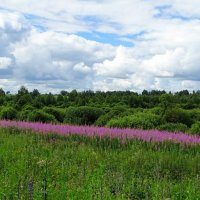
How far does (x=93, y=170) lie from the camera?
8.45 meters

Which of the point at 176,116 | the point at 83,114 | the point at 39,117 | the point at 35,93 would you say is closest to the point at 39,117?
the point at 39,117

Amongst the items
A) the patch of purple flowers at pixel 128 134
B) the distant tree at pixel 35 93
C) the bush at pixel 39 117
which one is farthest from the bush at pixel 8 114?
the distant tree at pixel 35 93

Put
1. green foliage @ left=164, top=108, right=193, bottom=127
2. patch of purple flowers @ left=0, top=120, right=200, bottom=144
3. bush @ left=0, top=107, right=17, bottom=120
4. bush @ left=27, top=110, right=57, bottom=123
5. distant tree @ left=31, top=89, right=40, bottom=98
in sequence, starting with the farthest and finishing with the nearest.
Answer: distant tree @ left=31, top=89, right=40, bottom=98, bush @ left=0, top=107, right=17, bottom=120, bush @ left=27, top=110, right=57, bottom=123, green foliage @ left=164, top=108, right=193, bottom=127, patch of purple flowers @ left=0, top=120, right=200, bottom=144

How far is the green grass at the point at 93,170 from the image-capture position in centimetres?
648

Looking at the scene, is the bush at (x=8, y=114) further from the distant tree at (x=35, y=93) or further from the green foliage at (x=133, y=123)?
the distant tree at (x=35, y=93)

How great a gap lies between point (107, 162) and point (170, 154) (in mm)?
1871

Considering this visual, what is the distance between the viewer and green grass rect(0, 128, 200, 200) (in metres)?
6.48

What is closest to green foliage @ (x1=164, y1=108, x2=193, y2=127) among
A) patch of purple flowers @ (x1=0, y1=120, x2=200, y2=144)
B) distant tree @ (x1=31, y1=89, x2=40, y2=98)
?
patch of purple flowers @ (x1=0, y1=120, x2=200, y2=144)

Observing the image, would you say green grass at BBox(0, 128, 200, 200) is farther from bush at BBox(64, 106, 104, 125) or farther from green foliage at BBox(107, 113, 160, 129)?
bush at BBox(64, 106, 104, 125)

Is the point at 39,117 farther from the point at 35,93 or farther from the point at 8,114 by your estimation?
the point at 35,93

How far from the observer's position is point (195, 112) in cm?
2488

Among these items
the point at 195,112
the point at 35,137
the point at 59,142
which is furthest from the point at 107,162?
the point at 195,112

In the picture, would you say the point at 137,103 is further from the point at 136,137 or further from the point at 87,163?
the point at 87,163

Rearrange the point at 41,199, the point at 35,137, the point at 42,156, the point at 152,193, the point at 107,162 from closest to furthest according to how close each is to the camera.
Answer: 1. the point at 41,199
2. the point at 152,193
3. the point at 107,162
4. the point at 42,156
5. the point at 35,137
